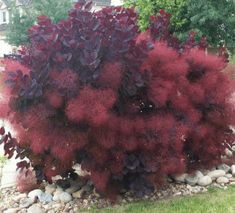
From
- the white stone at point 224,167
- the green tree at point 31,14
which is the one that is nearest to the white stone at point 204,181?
the white stone at point 224,167

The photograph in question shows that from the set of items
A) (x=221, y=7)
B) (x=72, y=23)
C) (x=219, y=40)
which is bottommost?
(x=219, y=40)

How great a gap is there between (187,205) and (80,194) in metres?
0.87

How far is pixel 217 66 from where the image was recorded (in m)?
3.90

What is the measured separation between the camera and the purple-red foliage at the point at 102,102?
3188mm

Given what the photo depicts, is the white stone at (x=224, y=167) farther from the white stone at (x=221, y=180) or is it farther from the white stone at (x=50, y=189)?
the white stone at (x=50, y=189)

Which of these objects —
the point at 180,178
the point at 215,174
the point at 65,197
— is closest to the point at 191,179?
the point at 180,178

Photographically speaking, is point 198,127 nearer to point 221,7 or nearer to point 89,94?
point 89,94

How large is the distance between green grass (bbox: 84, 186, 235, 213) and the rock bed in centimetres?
11

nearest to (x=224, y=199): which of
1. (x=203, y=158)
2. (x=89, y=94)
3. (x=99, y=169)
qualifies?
(x=203, y=158)

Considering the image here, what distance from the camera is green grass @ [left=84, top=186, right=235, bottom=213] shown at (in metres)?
3.31

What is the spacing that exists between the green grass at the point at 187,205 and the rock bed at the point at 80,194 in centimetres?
11

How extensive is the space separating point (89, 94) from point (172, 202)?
42.8 inches

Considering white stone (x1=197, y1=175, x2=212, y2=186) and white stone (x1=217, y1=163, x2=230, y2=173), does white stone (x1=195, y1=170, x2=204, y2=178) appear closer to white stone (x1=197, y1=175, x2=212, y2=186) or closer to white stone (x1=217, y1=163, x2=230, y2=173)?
white stone (x1=197, y1=175, x2=212, y2=186)

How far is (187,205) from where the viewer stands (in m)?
3.39
